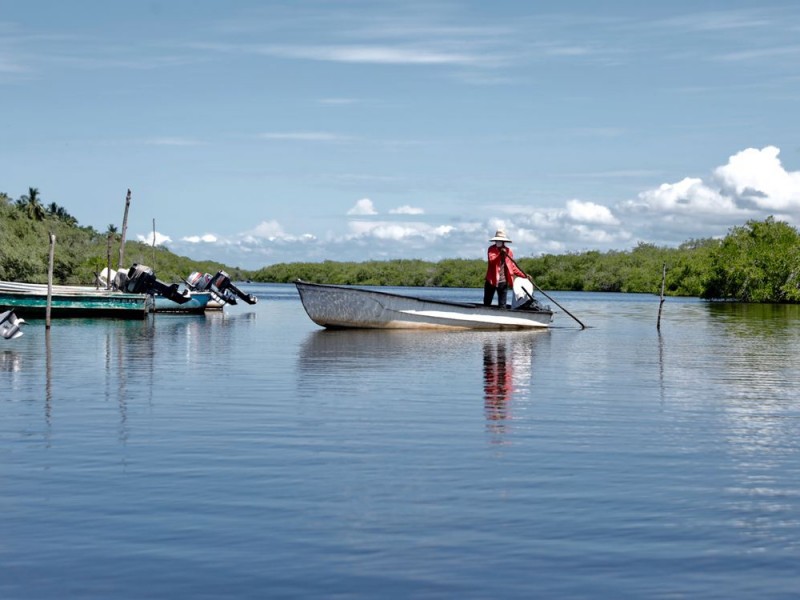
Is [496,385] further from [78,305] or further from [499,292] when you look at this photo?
[78,305]

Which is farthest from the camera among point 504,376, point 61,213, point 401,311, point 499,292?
point 61,213

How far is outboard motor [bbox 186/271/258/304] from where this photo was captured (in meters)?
65.9

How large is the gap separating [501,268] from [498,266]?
0.50ft

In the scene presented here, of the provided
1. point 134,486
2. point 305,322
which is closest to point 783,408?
point 134,486

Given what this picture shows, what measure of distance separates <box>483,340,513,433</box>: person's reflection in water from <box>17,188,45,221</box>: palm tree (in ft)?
331

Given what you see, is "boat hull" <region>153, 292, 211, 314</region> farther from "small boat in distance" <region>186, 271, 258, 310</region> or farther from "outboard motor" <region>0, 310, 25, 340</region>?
"outboard motor" <region>0, 310, 25, 340</region>

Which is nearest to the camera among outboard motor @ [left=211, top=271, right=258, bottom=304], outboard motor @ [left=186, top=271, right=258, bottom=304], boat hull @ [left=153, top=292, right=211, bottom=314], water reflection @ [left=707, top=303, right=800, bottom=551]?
water reflection @ [left=707, top=303, right=800, bottom=551]

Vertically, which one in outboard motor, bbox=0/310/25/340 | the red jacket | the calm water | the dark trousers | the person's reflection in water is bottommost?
the calm water

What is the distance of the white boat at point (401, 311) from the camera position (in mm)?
43906

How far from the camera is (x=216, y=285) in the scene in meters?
68.2

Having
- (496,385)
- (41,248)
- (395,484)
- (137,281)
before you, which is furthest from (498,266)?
(41,248)

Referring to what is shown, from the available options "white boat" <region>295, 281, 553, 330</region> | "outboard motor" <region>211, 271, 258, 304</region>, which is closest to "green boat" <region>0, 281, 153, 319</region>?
"white boat" <region>295, 281, 553, 330</region>

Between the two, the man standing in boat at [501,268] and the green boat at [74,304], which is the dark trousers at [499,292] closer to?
the man standing in boat at [501,268]

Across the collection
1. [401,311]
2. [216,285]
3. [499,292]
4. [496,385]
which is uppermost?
[216,285]
